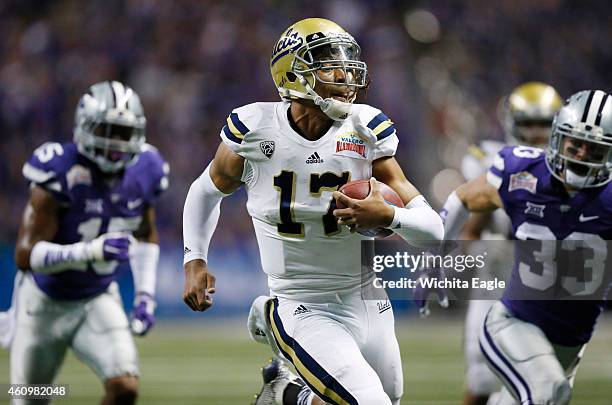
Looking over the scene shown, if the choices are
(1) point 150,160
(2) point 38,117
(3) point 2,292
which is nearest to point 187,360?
(3) point 2,292

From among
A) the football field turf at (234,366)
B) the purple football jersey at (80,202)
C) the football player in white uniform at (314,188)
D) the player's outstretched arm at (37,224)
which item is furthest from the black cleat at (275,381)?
the football field turf at (234,366)

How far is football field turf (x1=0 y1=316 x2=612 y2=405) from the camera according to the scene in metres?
6.37

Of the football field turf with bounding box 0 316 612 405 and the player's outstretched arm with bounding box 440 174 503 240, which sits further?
the football field turf with bounding box 0 316 612 405

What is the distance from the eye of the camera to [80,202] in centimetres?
472

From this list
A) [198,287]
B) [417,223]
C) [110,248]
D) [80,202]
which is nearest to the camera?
[417,223]

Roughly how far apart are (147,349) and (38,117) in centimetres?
347

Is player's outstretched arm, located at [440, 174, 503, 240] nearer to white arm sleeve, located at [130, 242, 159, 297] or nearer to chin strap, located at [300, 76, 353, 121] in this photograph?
chin strap, located at [300, 76, 353, 121]

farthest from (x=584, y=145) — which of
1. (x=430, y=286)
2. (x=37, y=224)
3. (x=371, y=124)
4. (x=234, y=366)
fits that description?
(x=234, y=366)

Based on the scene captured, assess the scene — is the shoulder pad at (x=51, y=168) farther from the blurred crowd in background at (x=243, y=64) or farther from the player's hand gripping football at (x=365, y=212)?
the blurred crowd in background at (x=243, y=64)

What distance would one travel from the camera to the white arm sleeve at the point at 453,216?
4.46 metres

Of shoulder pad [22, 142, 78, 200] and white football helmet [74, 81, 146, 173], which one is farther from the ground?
white football helmet [74, 81, 146, 173]

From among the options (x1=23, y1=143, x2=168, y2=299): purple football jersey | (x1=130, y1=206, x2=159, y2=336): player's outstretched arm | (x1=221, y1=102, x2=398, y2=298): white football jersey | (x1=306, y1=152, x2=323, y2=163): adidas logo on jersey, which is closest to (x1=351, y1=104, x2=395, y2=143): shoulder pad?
(x1=221, y1=102, x2=398, y2=298): white football jersey

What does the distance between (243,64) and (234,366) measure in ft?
15.4

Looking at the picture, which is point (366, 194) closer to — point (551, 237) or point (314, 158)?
point (314, 158)
